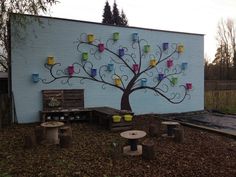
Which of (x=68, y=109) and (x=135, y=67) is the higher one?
(x=135, y=67)

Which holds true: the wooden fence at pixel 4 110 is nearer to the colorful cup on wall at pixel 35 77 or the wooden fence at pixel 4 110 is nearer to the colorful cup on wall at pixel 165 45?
the colorful cup on wall at pixel 35 77

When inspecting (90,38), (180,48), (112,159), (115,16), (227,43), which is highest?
(115,16)

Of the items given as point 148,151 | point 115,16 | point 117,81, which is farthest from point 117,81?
point 115,16

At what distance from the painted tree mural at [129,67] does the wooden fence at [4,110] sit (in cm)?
137

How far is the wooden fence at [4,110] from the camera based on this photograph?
314 inches

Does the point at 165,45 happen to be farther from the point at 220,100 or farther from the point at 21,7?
the point at 21,7

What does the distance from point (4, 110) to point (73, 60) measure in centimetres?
287

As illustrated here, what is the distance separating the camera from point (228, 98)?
13375 mm

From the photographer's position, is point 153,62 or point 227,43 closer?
point 153,62

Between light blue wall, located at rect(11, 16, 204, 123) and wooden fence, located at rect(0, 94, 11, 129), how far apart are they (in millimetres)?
286

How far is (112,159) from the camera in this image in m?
4.79

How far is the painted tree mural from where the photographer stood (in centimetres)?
927

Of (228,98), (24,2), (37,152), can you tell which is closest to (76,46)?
(24,2)

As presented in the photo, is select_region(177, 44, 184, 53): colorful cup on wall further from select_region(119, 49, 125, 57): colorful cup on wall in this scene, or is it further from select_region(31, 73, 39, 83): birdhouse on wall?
select_region(31, 73, 39, 83): birdhouse on wall
